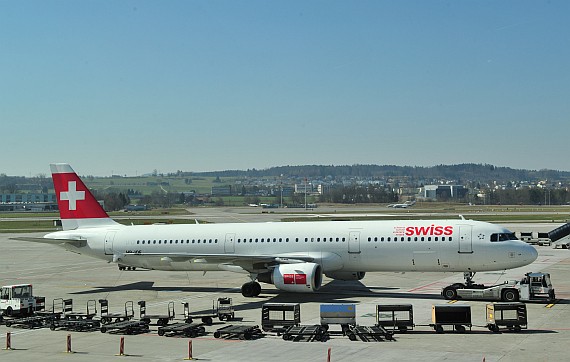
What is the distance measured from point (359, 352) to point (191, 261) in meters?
16.5

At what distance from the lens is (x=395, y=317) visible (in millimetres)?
24047

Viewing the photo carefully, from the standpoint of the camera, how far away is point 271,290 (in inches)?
1464

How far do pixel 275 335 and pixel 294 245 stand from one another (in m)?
Answer: 12.3

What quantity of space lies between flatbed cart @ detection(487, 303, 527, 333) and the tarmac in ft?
1.12

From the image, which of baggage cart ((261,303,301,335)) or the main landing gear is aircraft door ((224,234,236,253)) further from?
baggage cart ((261,303,301,335))

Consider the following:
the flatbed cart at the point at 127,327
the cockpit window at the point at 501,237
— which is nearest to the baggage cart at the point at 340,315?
the flatbed cart at the point at 127,327

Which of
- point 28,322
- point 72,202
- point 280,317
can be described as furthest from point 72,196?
point 280,317

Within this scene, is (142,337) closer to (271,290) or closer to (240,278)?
(271,290)

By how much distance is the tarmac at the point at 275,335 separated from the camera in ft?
65.3

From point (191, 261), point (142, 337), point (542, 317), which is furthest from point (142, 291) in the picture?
point (542, 317)

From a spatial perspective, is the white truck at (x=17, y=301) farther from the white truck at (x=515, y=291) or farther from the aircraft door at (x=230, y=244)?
the white truck at (x=515, y=291)

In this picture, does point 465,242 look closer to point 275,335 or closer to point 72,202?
point 275,335

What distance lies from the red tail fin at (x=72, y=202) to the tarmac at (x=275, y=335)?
15.1ft

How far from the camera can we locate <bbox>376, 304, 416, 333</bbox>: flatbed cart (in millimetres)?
23703
